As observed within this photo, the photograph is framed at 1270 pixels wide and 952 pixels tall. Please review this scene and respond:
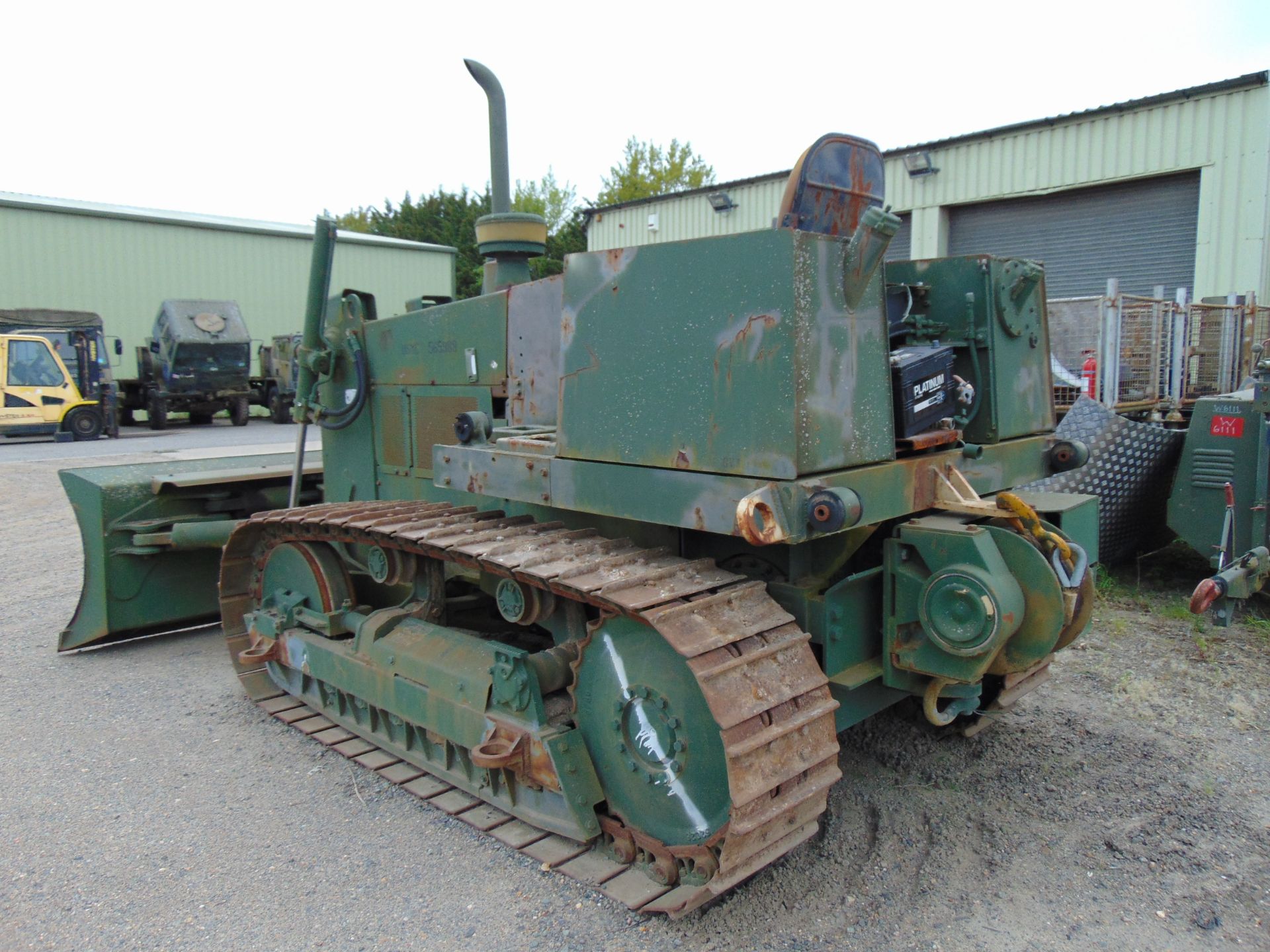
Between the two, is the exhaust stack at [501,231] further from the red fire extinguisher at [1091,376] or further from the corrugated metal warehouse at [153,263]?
the corrugated metal warehouse at [153,263]

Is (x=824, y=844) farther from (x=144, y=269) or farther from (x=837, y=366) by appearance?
(x=144, y=269)

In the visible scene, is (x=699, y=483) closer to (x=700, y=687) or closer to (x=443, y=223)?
(x=700, y=687)

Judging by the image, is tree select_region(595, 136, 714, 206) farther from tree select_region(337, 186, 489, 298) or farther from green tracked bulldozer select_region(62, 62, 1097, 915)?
green tracked bulldozer select_region(62, 62, 1097, 915)

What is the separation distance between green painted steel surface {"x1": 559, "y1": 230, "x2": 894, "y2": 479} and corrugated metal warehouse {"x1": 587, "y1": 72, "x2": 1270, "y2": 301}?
11.1m

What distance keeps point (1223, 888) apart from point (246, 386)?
22589mm

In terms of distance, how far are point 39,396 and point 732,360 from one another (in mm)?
18896

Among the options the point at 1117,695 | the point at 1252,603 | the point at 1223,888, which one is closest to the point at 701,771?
the point at 1223,888

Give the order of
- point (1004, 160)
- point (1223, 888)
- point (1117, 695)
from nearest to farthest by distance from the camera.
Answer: point (1223, 888) → point (1117, 695) → point (1004, 160)

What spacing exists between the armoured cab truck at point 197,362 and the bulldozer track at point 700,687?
19.7 meters

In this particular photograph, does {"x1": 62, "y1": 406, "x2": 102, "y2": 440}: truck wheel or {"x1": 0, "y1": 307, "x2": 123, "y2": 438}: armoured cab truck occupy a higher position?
{"x1": 0, "y1": 307, "x2": 123, "y2": 438}: armoured cab truck

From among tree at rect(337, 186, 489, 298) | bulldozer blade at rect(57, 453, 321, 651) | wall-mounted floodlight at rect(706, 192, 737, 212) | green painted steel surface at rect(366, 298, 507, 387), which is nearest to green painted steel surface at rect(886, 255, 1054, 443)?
green painted steel surface at rect(366, 298, 507, 387)

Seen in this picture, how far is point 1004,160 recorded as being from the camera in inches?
571

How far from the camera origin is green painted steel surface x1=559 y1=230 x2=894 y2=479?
9.44 ft

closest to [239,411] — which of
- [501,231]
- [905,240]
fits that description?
[905,240]
